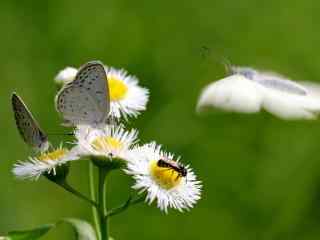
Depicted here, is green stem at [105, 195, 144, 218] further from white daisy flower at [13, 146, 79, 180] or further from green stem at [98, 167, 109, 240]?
white daisy flower at [13, 146, 79, 180]

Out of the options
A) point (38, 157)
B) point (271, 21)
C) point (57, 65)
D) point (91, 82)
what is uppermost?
point (271, 21)

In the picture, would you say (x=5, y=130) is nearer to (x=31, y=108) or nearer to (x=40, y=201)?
(x=31, y=108)

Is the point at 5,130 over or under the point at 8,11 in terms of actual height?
under

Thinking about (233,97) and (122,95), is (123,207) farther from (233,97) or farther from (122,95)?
(122,95)

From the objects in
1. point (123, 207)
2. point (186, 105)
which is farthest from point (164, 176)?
point (186, 105)

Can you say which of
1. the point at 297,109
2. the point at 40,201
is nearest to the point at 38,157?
the point at 297,109

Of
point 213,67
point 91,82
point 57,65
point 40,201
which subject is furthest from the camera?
point 213,67

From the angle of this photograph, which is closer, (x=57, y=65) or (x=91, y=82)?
(x=91, y=82)
